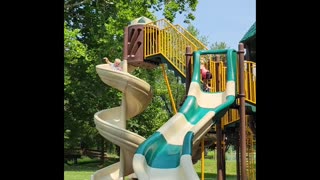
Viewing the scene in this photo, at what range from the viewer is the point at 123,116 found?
5688 millimetres

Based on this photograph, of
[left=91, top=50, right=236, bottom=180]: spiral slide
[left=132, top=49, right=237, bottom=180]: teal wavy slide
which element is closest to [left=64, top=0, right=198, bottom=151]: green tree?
[left=91, top=50, right=236, bottom=180]: spiral slide

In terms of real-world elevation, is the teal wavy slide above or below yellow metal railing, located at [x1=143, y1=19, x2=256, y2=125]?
below

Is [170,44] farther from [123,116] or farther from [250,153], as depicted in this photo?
[250,153]

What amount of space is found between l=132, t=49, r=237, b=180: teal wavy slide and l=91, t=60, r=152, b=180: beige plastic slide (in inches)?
32.8

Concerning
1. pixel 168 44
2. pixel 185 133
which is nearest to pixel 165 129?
pixel 185 133

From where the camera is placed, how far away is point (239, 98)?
489 centimetres

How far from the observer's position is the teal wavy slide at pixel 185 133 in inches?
149

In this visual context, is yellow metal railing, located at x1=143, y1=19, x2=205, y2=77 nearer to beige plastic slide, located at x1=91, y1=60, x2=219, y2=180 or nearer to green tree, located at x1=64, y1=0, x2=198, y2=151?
beige plastic slide, located at x1=91, y1=60, x2=219, y2=180

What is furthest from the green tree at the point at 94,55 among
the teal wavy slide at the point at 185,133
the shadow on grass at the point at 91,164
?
the teal wavy slide at the point at 185,133

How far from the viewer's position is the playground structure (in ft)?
13.2

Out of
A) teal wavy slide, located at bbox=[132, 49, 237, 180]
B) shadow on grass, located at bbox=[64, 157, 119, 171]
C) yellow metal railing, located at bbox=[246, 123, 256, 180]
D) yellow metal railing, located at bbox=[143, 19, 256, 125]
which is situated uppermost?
yellow metal railing, located at bbox=[143, 19, 256, 125]
